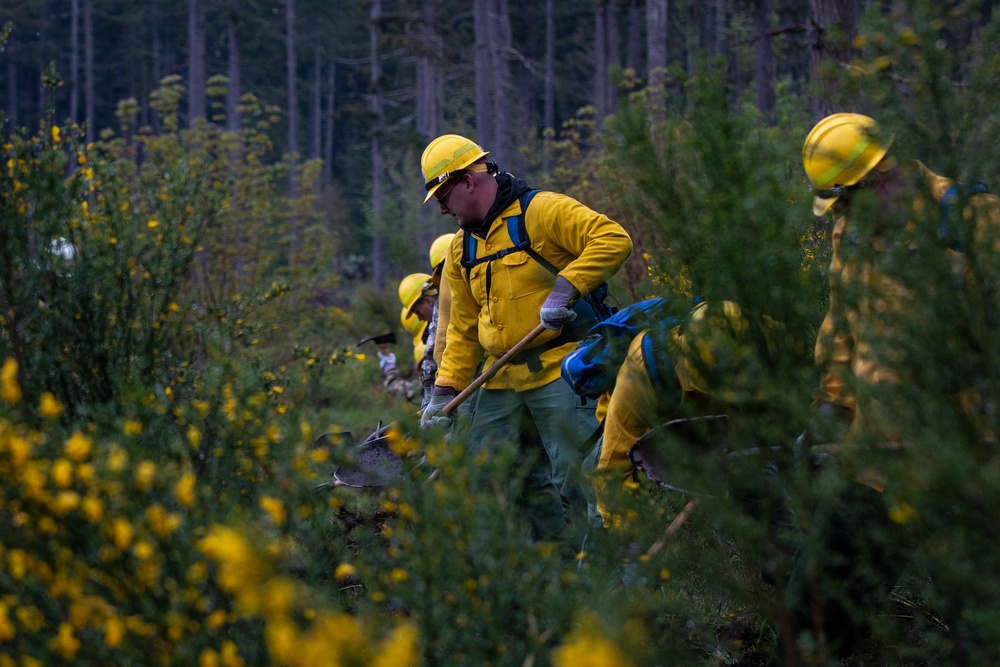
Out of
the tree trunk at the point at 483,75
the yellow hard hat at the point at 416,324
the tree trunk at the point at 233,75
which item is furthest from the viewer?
the tree trunk at the point at 233,75

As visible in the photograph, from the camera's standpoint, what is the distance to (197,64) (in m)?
24.1

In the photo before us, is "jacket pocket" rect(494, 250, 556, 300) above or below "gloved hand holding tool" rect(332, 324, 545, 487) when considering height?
above

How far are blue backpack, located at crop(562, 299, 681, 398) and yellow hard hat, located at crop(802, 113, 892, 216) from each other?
24.0 inches

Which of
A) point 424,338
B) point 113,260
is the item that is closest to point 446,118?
point 424,338

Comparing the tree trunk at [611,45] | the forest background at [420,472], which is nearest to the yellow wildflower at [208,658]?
the forest background at [420,472]

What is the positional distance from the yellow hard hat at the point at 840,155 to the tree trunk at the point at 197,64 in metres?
21.6

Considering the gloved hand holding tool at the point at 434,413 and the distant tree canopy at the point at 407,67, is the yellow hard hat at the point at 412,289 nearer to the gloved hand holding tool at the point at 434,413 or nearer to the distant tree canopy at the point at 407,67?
the gloved hand holding tool at the point at 434,413

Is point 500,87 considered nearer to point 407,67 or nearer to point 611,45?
point 611,45

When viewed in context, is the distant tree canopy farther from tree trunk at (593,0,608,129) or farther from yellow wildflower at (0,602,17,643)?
yellow wildflower at (0,602,17,643)

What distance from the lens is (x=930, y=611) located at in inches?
140

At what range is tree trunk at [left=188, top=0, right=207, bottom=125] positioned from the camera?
76.5 feet

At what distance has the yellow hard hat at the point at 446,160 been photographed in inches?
175

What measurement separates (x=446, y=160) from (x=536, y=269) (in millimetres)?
668

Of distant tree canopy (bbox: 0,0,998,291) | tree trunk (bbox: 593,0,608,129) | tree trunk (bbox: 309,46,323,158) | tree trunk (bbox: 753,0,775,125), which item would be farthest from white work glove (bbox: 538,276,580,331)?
tree trunk (bbox: 309,46,323,158)
